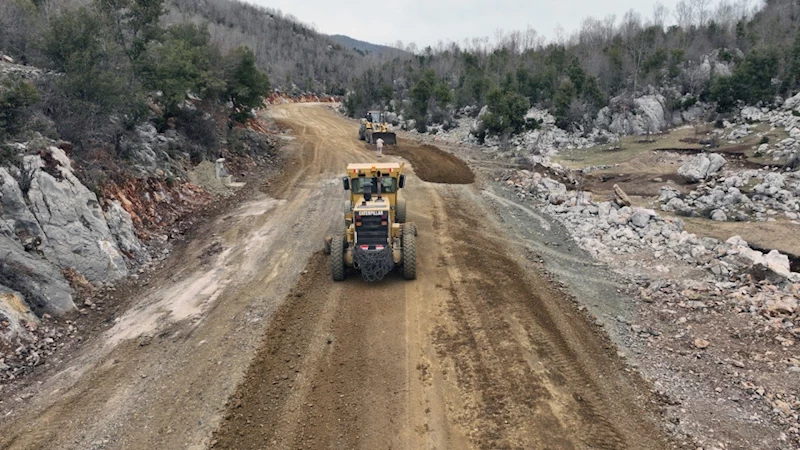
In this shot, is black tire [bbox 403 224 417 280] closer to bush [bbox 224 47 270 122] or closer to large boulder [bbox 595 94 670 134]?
bush [bbox 224 47 270 122]

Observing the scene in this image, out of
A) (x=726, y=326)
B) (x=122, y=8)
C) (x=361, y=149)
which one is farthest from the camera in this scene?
(x=361, y=149)

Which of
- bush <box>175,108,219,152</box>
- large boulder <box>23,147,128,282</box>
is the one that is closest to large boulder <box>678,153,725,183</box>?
bush <box>175,108,219,152</box>

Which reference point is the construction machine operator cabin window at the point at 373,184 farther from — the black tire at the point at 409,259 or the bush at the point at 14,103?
the bush at the point at 14,103

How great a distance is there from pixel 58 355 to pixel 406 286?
6.93 m

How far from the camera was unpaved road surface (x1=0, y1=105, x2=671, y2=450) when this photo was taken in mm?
6742

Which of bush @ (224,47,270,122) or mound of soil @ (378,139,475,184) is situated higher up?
bush @ (224,47,270,122)

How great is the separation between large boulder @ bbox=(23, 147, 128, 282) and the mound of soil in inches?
535

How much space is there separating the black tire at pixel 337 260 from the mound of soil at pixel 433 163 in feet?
37.2

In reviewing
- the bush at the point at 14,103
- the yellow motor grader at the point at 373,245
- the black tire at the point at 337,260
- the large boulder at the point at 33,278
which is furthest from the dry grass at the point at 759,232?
the bush at the point at 14,103

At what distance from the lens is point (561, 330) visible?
9266 millimetres

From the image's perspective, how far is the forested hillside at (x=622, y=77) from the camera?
1423 inches

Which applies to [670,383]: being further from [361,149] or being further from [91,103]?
[361,149]

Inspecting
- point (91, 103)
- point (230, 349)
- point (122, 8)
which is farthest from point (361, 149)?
point (230, 349)

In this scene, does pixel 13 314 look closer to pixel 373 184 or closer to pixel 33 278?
pixel 33 278
